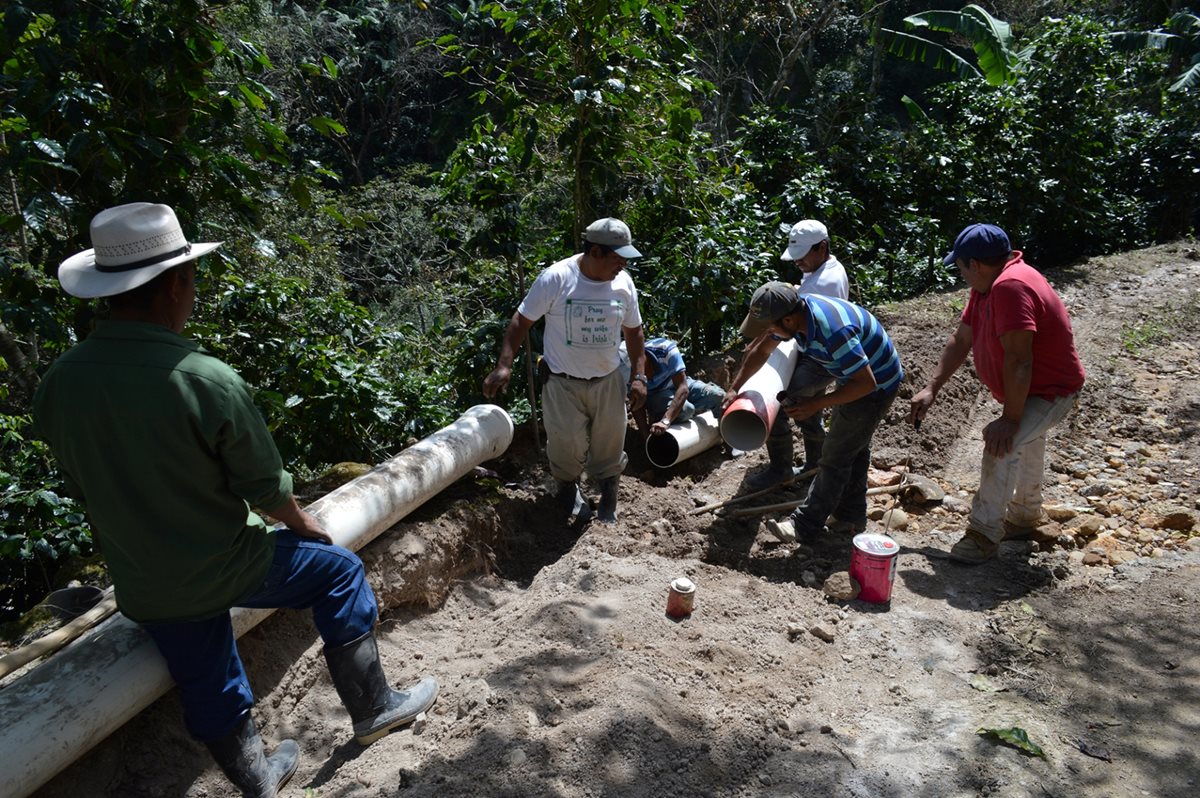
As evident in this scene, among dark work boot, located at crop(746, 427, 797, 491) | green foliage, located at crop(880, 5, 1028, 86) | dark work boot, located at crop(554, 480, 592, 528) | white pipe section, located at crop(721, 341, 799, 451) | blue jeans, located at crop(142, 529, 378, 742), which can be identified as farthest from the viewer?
green foliage, located at crop(880, 5, 1028, 86)

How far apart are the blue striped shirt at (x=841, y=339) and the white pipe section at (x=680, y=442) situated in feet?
4.62

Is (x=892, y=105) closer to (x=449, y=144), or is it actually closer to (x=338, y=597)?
(x=449, y=144)

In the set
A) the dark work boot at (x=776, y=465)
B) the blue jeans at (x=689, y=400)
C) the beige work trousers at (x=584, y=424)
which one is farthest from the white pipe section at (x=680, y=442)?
the beige work trousers at (x=584, y=424)

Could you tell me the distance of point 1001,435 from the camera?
14.0 ft

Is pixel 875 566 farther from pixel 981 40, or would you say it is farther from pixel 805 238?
pixel 981 40

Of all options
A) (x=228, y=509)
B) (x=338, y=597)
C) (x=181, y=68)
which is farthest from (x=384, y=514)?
(x=181, y=68)

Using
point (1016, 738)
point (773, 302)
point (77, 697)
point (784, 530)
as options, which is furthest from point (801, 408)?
point (77, 697)

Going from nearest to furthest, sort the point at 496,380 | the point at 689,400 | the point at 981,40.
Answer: the point at 496,380, the point at 689,400, the point at 981,40

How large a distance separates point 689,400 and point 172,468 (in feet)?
13.9

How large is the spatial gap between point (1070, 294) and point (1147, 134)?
4125 millimetres

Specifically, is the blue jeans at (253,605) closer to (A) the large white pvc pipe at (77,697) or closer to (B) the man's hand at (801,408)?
(A) the large white pvc pipe at (77,697)

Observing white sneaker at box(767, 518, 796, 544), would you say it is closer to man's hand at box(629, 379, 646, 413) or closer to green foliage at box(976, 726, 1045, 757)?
man's hand at box(629, 379, 646, 413)

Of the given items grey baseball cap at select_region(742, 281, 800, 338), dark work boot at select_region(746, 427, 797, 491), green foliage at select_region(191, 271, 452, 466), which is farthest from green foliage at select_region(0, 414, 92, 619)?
dark work boot at select_region(746, 427, 797, 491)

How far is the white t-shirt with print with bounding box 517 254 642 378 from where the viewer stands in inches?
185
